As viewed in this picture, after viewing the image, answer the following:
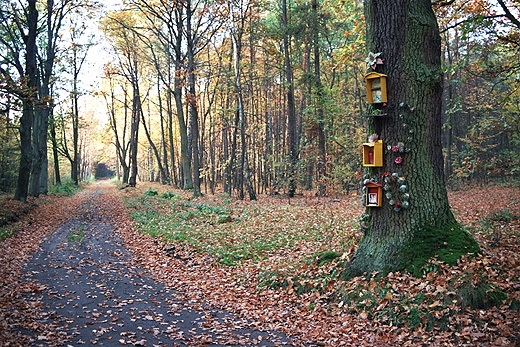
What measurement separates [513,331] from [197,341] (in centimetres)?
410

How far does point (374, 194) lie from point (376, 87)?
6.11 ft

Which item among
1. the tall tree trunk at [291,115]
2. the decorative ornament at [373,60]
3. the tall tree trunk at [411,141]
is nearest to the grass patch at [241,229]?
the tall tree trunk at [411,141]

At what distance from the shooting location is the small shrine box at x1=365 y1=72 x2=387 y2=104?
6.38 m

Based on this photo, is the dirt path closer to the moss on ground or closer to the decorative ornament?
the moss on ground

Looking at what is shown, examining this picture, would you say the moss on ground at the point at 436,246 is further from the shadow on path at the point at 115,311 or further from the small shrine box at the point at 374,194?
the shadow on path at the point at 115,311

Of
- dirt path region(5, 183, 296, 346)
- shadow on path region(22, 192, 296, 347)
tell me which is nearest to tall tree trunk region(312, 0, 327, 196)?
dirt path region(5, 183, 296, 346)

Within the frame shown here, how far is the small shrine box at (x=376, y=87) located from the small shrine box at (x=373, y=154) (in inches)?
28.7

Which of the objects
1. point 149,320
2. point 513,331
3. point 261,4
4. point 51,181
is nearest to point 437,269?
point 513,331

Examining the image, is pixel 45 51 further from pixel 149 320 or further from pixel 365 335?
pixel 365 335

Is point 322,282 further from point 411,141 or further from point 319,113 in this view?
point 319,113

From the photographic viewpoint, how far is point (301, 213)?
13727mm

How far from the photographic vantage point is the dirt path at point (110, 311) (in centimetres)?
542

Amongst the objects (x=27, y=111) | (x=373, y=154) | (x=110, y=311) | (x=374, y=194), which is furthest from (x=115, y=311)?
(x=27, y=111)

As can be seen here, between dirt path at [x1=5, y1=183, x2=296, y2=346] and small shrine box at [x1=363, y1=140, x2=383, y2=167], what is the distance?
326cm
